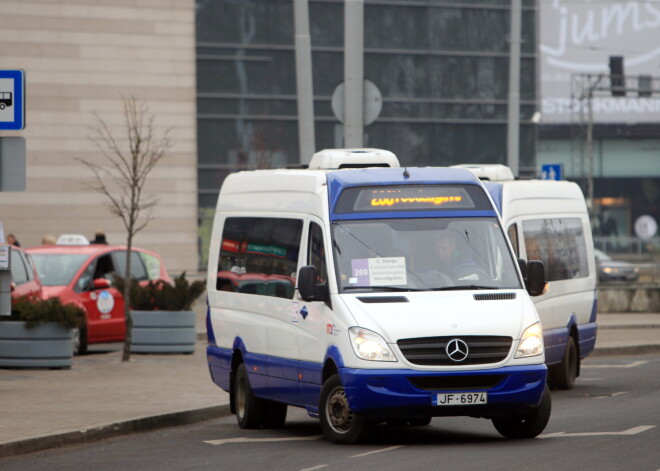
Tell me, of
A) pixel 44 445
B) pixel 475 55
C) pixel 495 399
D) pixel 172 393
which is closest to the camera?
pixel 495 399

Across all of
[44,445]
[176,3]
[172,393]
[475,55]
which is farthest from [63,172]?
[44,445]

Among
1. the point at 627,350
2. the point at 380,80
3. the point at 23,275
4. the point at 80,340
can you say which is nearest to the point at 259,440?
the point at 23,275

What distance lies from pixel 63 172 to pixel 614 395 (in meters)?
34.8

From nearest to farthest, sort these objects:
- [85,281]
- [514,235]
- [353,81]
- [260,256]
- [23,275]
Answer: [260,256] < [514,235] < [353,81] < [23,275] < [85,281]

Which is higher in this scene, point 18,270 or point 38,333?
point 18,270

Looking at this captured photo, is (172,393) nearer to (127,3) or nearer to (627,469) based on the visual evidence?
(627,469)

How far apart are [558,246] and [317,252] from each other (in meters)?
5.91

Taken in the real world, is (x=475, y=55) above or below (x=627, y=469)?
above

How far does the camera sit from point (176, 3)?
164 ft

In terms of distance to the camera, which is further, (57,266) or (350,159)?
(57,266)

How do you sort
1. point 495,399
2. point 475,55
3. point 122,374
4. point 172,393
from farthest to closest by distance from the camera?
point 475,55, point 122,374, point 172,393, point 495,399

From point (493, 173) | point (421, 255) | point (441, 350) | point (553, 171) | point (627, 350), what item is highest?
point (553, 171)

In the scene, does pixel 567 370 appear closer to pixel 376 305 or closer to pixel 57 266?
pixel 376 305

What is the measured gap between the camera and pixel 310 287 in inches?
468
